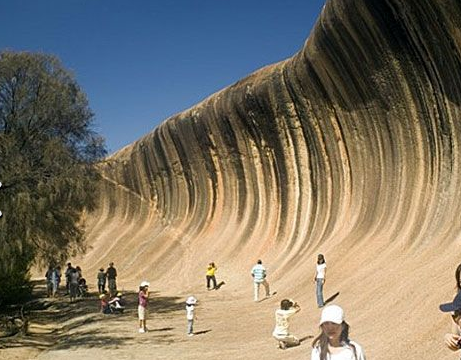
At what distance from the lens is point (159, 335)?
39.7ft

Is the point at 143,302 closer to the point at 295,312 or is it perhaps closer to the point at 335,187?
the point at 295,312

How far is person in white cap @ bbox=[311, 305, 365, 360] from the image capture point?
3.26 metres

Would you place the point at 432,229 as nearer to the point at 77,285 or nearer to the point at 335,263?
the point at 335,263

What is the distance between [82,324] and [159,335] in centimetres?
318

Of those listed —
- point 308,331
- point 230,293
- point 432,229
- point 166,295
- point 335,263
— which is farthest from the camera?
point 166,295

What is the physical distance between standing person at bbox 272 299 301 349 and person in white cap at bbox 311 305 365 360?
18.2 ft

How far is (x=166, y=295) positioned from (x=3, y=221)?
26.9 ft

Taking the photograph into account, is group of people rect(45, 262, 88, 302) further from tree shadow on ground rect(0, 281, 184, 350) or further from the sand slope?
the sand slope

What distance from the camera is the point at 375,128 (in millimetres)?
16703

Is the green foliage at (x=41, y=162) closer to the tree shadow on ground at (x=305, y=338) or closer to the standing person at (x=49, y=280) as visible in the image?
the standing person at (x=49, y=280)

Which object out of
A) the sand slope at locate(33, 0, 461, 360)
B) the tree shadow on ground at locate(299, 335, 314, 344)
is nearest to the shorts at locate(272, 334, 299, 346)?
the tree shadow on ground at locate(299, 335, 314, 344)

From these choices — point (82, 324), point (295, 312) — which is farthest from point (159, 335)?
point (295, 312)

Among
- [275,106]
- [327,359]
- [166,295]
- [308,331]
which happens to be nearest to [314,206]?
[275,106]

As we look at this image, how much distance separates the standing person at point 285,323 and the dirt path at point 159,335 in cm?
15
